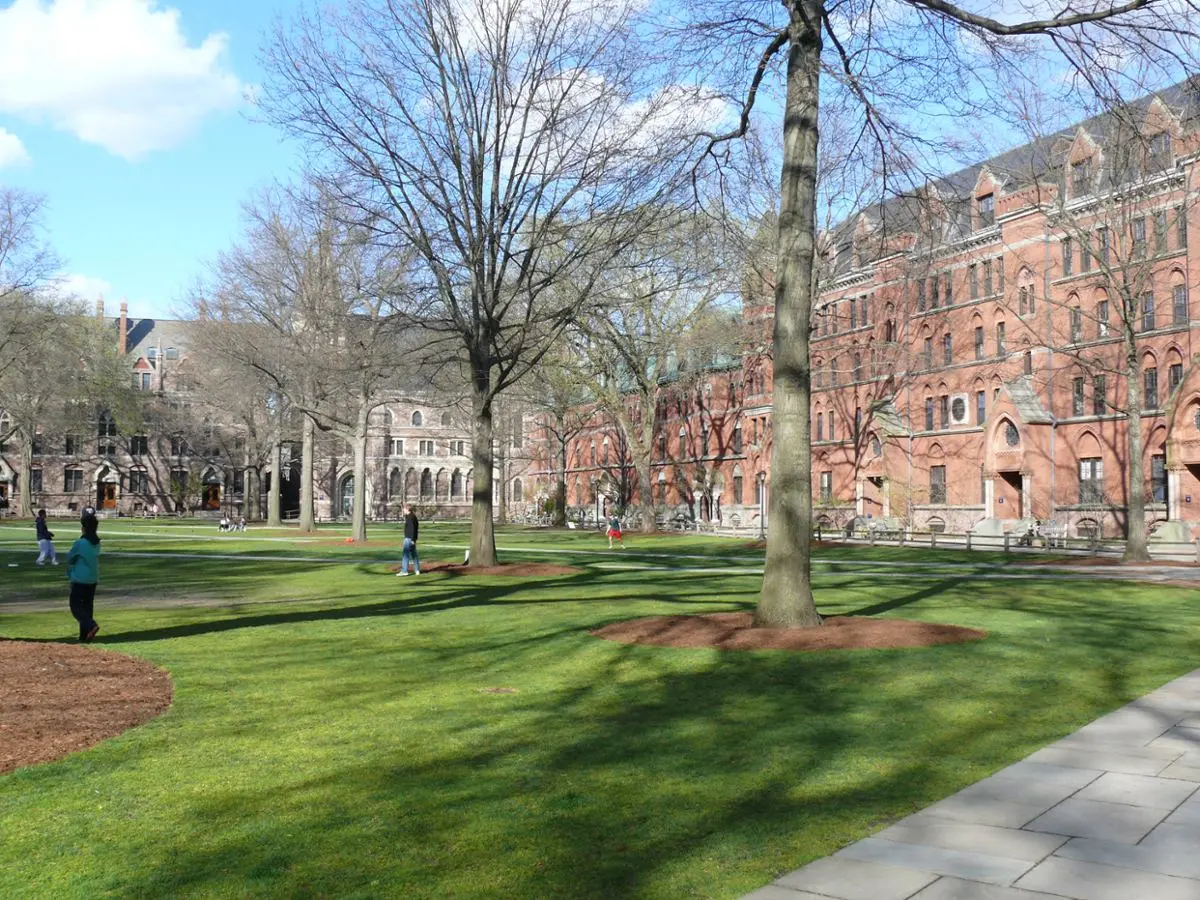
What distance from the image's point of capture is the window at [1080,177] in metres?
40.4

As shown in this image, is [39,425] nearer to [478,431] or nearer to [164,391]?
[164,391]

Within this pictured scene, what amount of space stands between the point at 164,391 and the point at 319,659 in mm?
98746

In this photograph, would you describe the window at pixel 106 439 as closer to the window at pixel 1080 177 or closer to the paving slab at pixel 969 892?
the window at pixel 1080 177

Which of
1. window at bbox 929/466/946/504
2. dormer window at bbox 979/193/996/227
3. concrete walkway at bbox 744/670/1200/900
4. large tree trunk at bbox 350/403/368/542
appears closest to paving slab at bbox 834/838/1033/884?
concrete walkway at bbox 744/670/1200/900

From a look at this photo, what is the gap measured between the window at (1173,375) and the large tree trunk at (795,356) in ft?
115

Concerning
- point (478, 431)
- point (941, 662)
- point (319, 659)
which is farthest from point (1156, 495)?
point (319, 659)

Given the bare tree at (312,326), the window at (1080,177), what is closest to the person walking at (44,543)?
the bare tree at (312,326)

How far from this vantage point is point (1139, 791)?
6.99m

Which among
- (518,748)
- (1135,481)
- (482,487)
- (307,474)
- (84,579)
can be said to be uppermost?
(307,474)

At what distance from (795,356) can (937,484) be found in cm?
4498

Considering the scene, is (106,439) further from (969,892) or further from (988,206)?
(969,892)

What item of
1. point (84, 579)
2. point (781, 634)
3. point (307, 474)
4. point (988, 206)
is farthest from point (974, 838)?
point (988, 206)

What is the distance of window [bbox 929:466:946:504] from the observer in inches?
2224

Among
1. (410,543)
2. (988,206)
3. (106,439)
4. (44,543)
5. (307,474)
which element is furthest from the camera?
(106,439)
